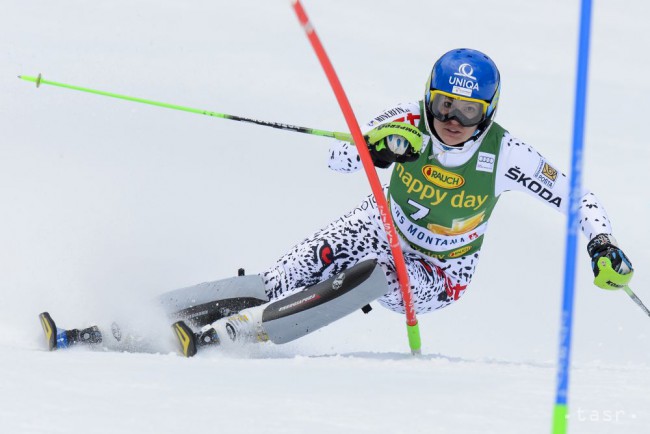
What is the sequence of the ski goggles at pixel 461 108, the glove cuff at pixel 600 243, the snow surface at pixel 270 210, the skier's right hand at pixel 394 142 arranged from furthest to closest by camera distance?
the ski goggles at pixel 461 108, the glove cuff at pixel 600 243, the skier's right hand at pixel 394 142, the snow surface at pixel 270 210

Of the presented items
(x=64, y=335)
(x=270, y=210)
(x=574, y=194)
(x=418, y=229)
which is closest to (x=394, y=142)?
(x=418, y=229)

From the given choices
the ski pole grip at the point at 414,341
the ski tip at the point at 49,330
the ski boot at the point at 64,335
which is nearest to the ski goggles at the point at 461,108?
the ski pole grip at the point at 414,341

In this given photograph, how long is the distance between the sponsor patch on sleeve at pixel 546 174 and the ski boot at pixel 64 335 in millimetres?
1958

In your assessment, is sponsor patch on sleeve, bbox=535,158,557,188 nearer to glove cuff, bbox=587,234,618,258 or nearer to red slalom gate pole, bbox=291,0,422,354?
glove cuff, bbox=587,234,618,258

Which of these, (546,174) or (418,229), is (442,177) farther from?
(546,174)

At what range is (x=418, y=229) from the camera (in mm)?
4465

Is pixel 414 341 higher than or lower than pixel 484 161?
lower

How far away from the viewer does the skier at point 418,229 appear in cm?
401

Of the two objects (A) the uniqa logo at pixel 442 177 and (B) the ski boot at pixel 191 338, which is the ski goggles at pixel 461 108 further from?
(B) the ski boot at pixel 191 338

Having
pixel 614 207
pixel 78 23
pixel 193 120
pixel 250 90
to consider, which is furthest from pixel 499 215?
pixel 78 23

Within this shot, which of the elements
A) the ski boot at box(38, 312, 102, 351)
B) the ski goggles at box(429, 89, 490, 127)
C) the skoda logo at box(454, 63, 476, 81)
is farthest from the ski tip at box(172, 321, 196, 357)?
the skoda logo at box(454, 63, 476, 81)

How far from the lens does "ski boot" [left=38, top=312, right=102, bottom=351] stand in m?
3.99

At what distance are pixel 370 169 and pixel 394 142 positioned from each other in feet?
0.47

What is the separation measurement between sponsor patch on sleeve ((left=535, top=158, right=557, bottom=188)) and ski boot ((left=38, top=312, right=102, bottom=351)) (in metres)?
1.96
